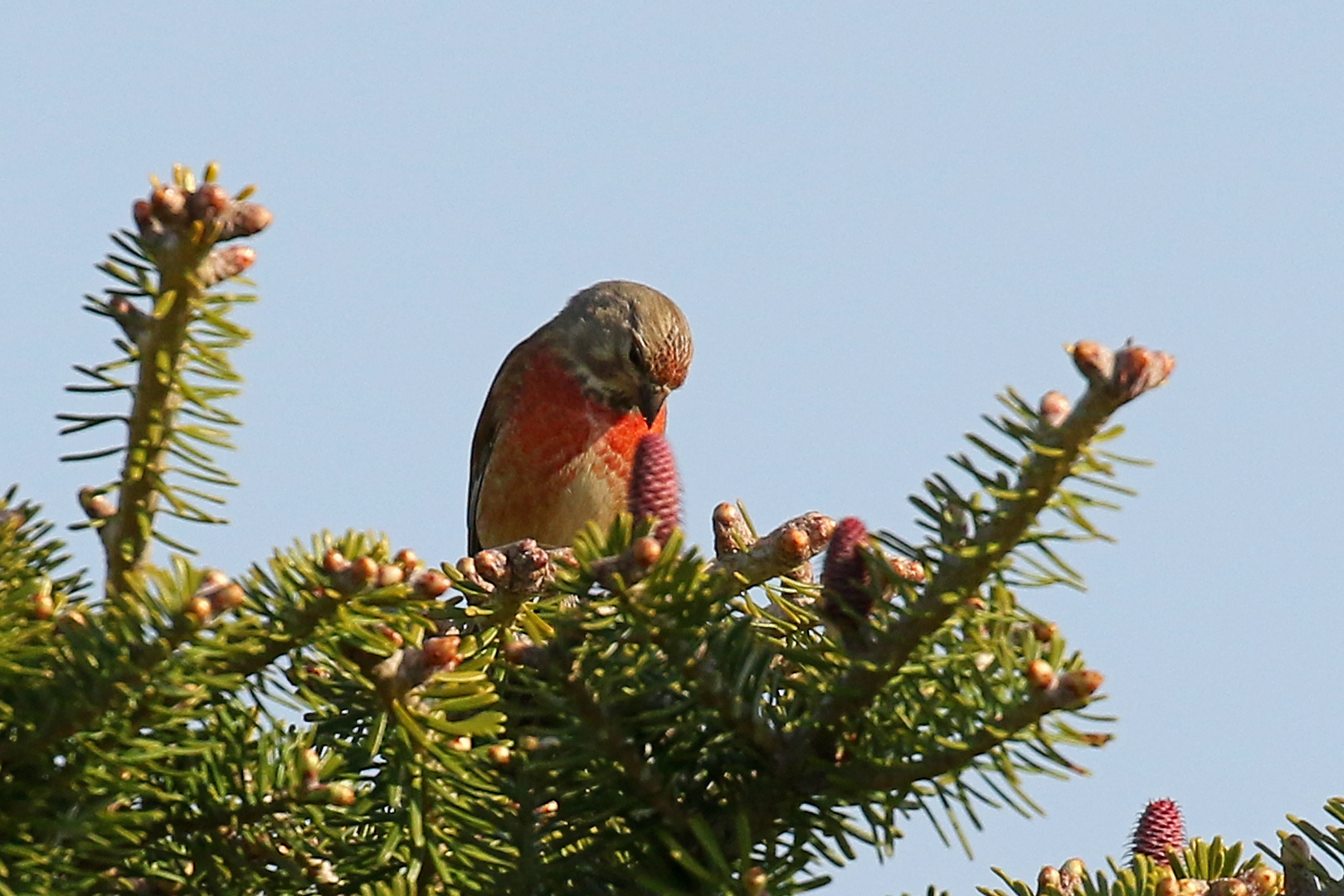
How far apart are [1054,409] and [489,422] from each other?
596 centimetres

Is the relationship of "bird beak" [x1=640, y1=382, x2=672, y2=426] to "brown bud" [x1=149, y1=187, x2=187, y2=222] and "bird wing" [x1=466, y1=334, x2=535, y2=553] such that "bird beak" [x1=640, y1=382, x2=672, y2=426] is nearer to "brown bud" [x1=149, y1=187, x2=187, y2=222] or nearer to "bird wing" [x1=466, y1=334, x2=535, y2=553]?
"bird wing" [x1=466, y1=334, x2=535, y2=553]

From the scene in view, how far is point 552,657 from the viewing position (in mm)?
1896

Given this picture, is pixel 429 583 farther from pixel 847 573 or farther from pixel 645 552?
pixel 847 573

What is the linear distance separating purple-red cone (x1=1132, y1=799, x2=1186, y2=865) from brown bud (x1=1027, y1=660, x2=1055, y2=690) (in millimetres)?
1129

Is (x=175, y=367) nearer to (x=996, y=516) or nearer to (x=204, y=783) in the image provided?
(x=204, y=783)

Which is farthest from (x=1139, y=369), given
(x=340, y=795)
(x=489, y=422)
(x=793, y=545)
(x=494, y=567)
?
(x=489, y=422)

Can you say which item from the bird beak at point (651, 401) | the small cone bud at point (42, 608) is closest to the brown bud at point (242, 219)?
the small cone bud at point (42, 608)

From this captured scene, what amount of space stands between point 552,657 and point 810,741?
0.34 m

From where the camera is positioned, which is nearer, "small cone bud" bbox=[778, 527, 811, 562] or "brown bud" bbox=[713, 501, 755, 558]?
"small cone bud" bbox=[778, 527, 811, 562]

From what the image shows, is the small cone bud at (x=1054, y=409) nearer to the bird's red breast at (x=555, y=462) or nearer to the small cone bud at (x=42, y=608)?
the small cone bud at (x=42, y=608)

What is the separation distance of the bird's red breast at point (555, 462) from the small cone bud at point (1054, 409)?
506cm

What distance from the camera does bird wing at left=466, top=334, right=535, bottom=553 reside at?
7.41 m

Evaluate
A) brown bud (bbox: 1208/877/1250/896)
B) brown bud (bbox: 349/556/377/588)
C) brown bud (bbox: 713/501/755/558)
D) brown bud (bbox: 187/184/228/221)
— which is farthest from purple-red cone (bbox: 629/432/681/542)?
brown bud (bbox: 713/501/755/558)

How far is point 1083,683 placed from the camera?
1695 millimetres
